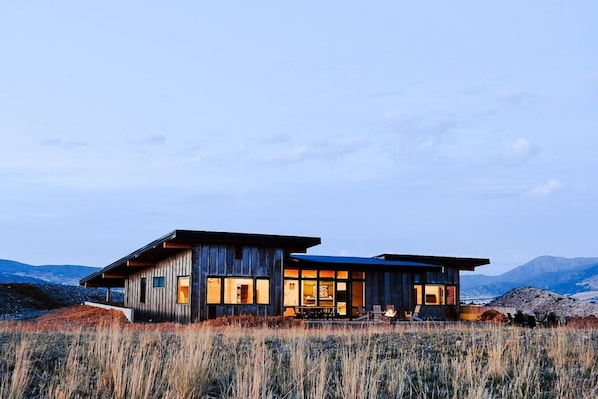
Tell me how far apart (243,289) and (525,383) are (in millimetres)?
18411

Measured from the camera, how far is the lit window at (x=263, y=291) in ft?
87.2

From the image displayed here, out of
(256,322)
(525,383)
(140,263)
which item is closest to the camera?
(525,383)

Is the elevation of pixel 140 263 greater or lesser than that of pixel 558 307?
greater

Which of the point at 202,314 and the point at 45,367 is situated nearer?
the point at 45,367

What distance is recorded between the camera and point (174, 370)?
8.09 metres

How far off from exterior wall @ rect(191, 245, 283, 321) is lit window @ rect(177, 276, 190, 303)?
0.76m

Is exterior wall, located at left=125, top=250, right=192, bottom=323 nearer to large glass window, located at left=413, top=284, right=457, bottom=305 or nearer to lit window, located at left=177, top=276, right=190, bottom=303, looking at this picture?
lit window, located at left=177, top=276, right=190, bottom=303

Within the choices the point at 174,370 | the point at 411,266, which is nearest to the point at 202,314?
the point at 411,266

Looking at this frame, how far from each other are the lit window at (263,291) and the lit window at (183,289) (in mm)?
2645

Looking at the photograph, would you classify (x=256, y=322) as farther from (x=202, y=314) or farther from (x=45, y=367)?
(x=45, y=367)

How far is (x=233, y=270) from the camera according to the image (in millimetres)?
26078

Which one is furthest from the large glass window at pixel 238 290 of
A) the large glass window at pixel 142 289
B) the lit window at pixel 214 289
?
the large glass window at pixel 142 289

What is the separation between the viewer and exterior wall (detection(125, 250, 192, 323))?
26266 millimetres

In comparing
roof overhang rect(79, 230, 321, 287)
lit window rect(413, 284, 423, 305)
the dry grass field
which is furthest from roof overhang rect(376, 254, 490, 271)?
the dry grass field
